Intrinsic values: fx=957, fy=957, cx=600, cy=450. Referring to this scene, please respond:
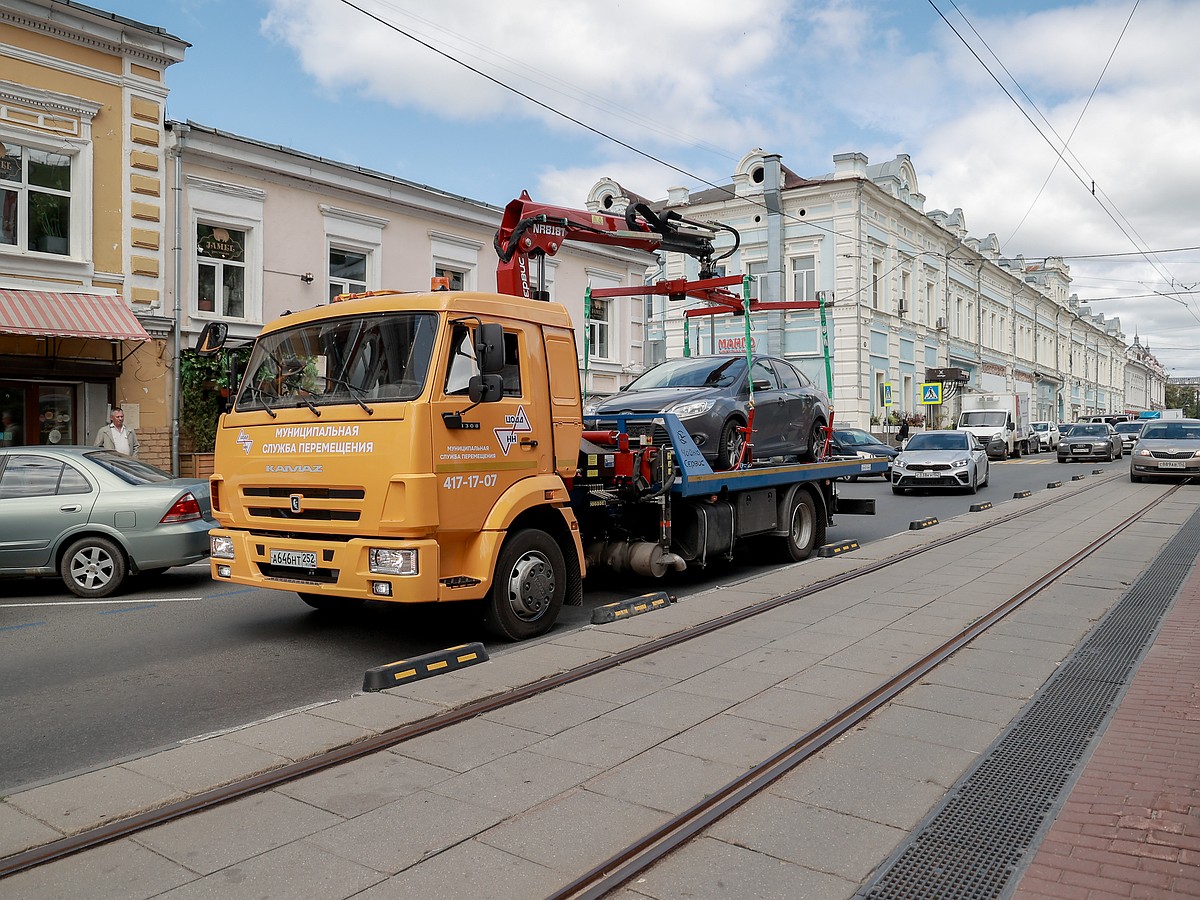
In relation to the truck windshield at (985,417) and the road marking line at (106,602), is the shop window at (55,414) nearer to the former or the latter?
the road marking line at (106,602)

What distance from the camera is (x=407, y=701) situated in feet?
18.1

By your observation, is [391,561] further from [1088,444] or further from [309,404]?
[1088,444]

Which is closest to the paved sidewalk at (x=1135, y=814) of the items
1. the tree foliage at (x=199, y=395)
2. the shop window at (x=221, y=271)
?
the tree foliage at (x=199, y=395)

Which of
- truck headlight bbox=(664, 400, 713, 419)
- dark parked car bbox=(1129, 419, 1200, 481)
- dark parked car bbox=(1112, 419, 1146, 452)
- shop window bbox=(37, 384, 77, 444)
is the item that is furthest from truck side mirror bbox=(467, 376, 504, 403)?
dark parked car bbox=(1112, 419, 1146, 452)

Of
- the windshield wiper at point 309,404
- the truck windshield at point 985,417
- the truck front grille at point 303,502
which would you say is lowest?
the truck front grille at point 303,502

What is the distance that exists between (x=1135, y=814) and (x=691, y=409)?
632 cm

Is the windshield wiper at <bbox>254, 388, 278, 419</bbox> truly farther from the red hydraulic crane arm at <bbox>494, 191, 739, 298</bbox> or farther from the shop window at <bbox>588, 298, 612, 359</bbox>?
the shop window at <bbox>588, 298, 612, 359</bbox>

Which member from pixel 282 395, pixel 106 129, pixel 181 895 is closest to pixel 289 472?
pixel 282 395

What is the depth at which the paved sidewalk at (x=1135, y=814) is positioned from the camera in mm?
3406

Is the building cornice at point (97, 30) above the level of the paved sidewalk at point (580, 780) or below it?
above

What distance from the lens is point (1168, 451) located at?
75.4 feet

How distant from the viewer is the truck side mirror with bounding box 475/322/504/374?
257 inches

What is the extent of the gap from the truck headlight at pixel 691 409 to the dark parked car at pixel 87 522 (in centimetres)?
496

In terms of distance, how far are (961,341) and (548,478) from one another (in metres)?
49.8
